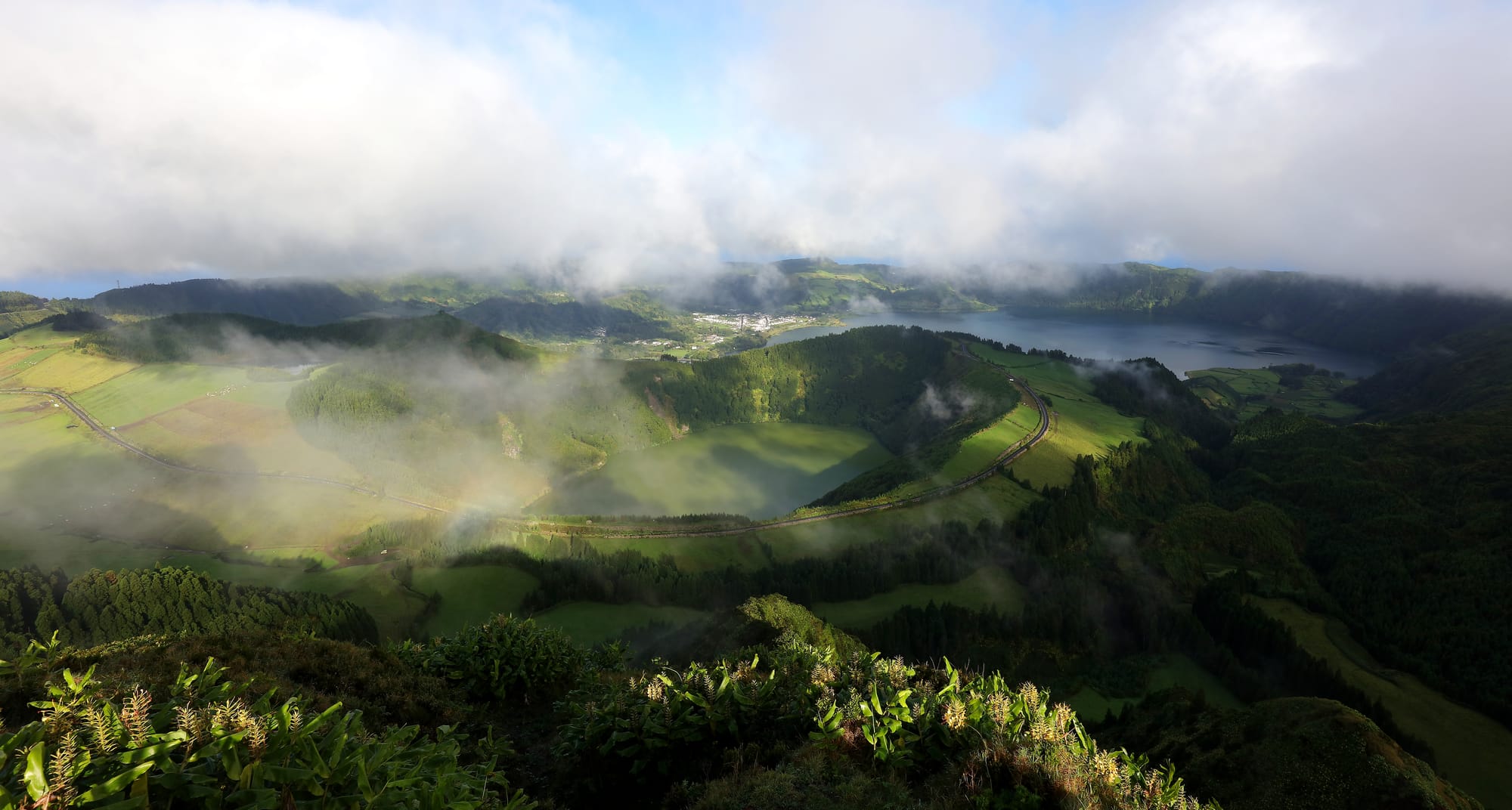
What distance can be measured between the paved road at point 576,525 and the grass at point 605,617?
1793 cm

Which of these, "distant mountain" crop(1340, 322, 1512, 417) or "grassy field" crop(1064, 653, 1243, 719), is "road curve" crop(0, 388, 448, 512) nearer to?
"grassy field" crop(1064, 653, 1243, 719)

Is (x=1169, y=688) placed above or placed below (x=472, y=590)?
below

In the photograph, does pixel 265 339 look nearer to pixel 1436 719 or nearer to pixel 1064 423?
pixel 1064 423

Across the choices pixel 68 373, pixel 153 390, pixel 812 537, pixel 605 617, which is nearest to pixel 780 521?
pixel 812 537

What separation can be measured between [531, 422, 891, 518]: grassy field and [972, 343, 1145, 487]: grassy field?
139 ft

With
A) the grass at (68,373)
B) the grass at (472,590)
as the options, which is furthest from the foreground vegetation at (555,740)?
the grass at (68,373)

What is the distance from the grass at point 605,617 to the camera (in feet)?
210

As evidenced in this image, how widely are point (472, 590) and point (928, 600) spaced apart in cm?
5772

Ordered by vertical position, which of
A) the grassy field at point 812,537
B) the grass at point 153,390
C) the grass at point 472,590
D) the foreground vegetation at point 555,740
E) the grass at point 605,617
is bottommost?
the grass at point 605,617

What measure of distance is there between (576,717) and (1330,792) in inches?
1307

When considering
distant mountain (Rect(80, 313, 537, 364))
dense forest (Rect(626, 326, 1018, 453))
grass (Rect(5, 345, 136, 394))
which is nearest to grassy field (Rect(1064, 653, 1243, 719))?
dense forest (Rect(626, 326, 1018, 453))

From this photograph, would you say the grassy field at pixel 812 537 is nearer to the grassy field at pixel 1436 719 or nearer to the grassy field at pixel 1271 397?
the grassy field at pixel 1436 719

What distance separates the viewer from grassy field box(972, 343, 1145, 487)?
10294 cm

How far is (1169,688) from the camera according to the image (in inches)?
2039
